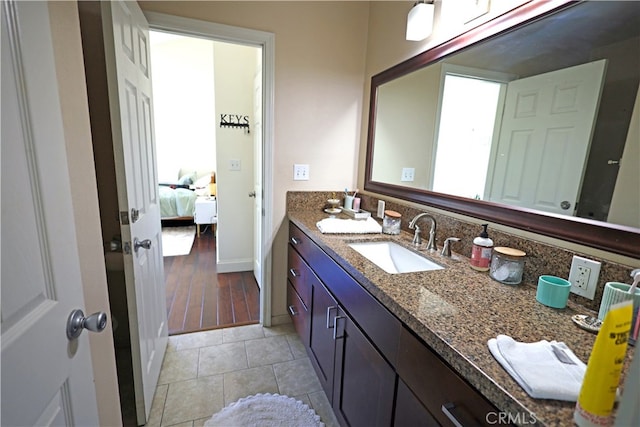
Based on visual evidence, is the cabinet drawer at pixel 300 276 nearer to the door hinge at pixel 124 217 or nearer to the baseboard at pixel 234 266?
the door hinge at pixel 124 217

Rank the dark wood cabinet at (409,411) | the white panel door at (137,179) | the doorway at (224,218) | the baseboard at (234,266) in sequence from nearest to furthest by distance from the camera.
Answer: the dark wood cabinet at (409,411), the white panel door at (137,179), the doorway at (224,218), the baseboard at (234,266)

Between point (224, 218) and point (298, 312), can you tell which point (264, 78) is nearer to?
point (298, 312)

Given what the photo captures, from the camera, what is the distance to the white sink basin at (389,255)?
1428mm

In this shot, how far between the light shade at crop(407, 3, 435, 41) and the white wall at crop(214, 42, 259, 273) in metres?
1.92

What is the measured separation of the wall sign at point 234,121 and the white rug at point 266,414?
2.46m

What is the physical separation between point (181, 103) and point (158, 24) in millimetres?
5010

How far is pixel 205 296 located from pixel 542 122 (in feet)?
8.82

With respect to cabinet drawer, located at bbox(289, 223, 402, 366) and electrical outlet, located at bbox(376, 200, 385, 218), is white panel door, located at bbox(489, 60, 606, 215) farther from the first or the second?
electrical outlet, located at bbox(376, 200, 385, 218)

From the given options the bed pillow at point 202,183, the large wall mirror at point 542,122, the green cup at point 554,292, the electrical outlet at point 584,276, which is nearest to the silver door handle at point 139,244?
the large wall mirror at point 542,122

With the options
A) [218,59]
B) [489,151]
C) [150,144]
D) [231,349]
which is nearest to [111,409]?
[231,349]

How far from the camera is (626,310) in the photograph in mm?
464

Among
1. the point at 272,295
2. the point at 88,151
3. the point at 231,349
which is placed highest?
the point at 88,151

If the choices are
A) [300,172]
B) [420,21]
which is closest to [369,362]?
[300,172]

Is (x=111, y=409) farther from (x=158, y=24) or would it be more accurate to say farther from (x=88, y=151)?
(x=158, y=24)
